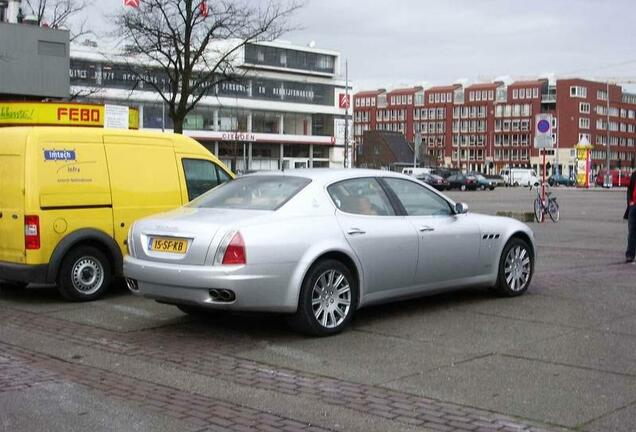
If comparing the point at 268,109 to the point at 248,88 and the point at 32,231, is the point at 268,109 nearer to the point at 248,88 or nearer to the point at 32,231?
the point at 248,88

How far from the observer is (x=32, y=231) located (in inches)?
355

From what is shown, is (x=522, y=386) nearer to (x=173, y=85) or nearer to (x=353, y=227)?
(x=353, y=227)

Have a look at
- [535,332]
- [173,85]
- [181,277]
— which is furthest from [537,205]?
[181,277]

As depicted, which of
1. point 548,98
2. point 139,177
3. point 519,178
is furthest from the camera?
point 548,98

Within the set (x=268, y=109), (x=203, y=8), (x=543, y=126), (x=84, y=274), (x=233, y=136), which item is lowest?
(x=84, y=274)

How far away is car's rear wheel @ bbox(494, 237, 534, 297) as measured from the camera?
30.1ft

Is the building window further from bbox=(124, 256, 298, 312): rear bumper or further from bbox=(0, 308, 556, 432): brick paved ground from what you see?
bbox=(124, 256, 298, 312): rear bumper

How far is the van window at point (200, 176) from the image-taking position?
10.7 meters

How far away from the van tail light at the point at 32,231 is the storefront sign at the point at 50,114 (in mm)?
4680

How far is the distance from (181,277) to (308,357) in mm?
1335

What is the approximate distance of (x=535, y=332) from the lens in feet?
24.4

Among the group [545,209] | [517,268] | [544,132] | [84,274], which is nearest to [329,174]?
[517,268]

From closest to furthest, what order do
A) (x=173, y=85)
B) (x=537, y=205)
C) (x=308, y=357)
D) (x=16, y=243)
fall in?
(x=308, y=357) < (x=16, y=243) < (x=537, y=205) < (x=173, y=85)

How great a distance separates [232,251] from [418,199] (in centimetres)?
253
